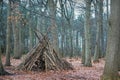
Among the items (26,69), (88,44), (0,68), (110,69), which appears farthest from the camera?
(88,44)

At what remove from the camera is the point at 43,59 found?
47.9 ft

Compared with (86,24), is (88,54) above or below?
below

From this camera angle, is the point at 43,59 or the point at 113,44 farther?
the point at 43,59

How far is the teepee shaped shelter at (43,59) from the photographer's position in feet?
46.3

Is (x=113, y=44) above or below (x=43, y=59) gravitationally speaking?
above

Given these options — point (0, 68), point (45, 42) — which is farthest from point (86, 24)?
point (0, 68)

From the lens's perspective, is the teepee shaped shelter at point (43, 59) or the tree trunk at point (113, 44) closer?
the tree trunk at point (113, 44)

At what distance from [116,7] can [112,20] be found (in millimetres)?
472

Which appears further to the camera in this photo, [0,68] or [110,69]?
[0,68]

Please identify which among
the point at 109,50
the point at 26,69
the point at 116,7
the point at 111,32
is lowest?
the point at 26,69

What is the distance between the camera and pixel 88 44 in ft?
59.0

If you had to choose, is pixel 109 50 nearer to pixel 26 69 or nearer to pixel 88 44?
pixel 26 69

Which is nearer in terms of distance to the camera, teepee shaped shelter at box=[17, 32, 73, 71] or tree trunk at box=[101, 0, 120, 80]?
tree trunk at box=[101, 0, 120, 80]

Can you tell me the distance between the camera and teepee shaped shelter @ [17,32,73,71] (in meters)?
14.1
